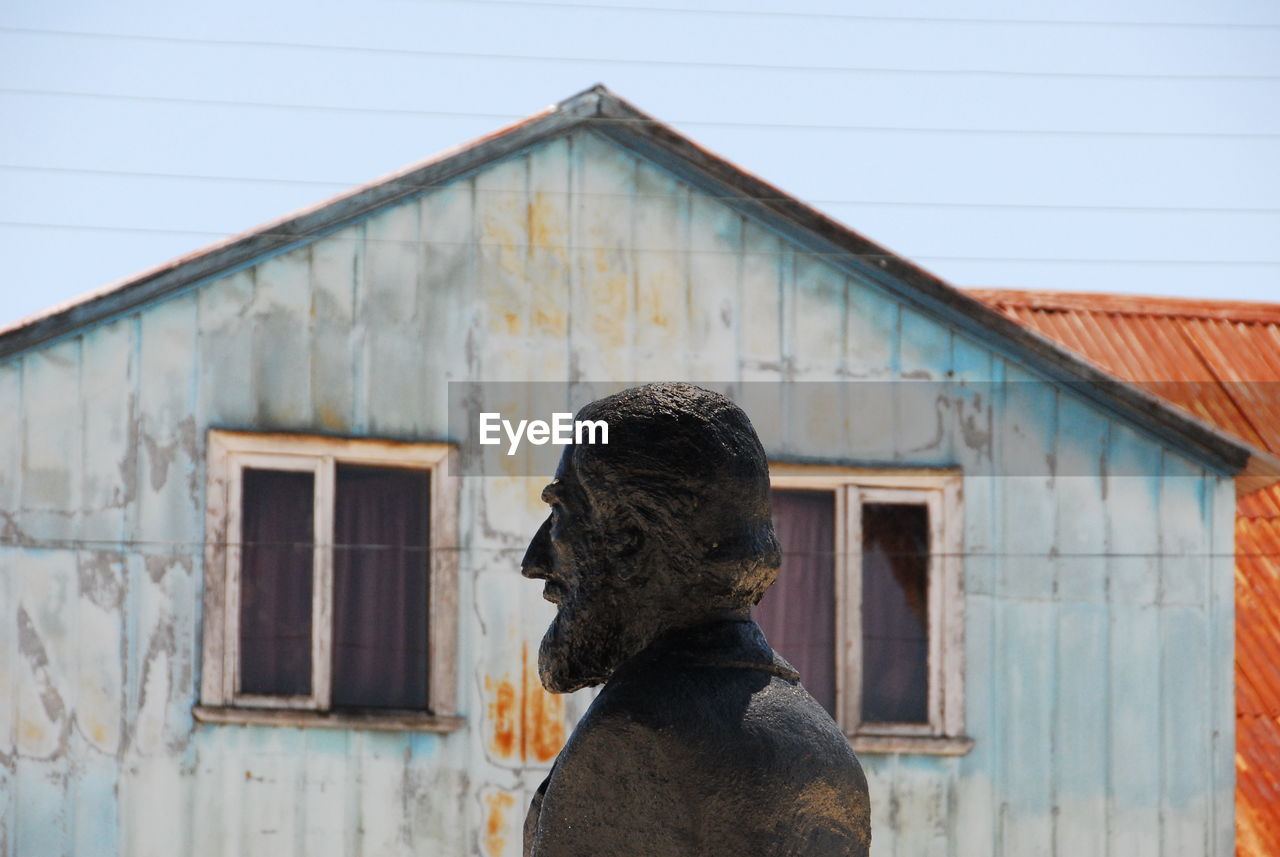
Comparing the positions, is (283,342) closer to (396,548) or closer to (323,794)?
(396,548)

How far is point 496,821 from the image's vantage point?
309 inches

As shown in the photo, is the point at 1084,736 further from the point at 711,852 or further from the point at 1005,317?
the point at 711,852

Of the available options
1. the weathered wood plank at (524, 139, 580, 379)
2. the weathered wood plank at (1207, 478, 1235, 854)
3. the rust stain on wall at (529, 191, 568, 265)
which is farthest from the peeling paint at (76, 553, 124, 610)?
the weathered wood plank at (1207, 478, 1235, 854)

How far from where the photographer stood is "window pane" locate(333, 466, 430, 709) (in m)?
7.91

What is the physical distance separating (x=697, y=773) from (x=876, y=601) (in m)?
5.65

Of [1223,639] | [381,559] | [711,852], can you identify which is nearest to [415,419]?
[381,559]

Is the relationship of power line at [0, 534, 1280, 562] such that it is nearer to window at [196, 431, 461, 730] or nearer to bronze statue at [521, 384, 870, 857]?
window at [196, 431, 461, 730]

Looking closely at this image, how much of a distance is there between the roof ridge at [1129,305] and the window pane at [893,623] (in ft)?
7.25

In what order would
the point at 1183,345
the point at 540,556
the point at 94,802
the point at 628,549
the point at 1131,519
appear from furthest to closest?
Answer: the point at 1183,345
the point at 1131,519
the point at 94,802
the point at 540,556
the point at 628,549

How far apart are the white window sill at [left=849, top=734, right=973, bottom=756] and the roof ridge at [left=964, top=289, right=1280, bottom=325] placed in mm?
2935

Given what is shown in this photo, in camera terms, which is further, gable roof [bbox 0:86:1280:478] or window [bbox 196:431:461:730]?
gable roof [bbox 0:86:1280:478]

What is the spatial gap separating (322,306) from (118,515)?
4.45 feet

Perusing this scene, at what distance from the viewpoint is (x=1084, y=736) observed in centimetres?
842

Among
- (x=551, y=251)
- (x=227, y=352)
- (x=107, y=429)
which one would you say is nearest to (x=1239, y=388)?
(x=551, y=251)
